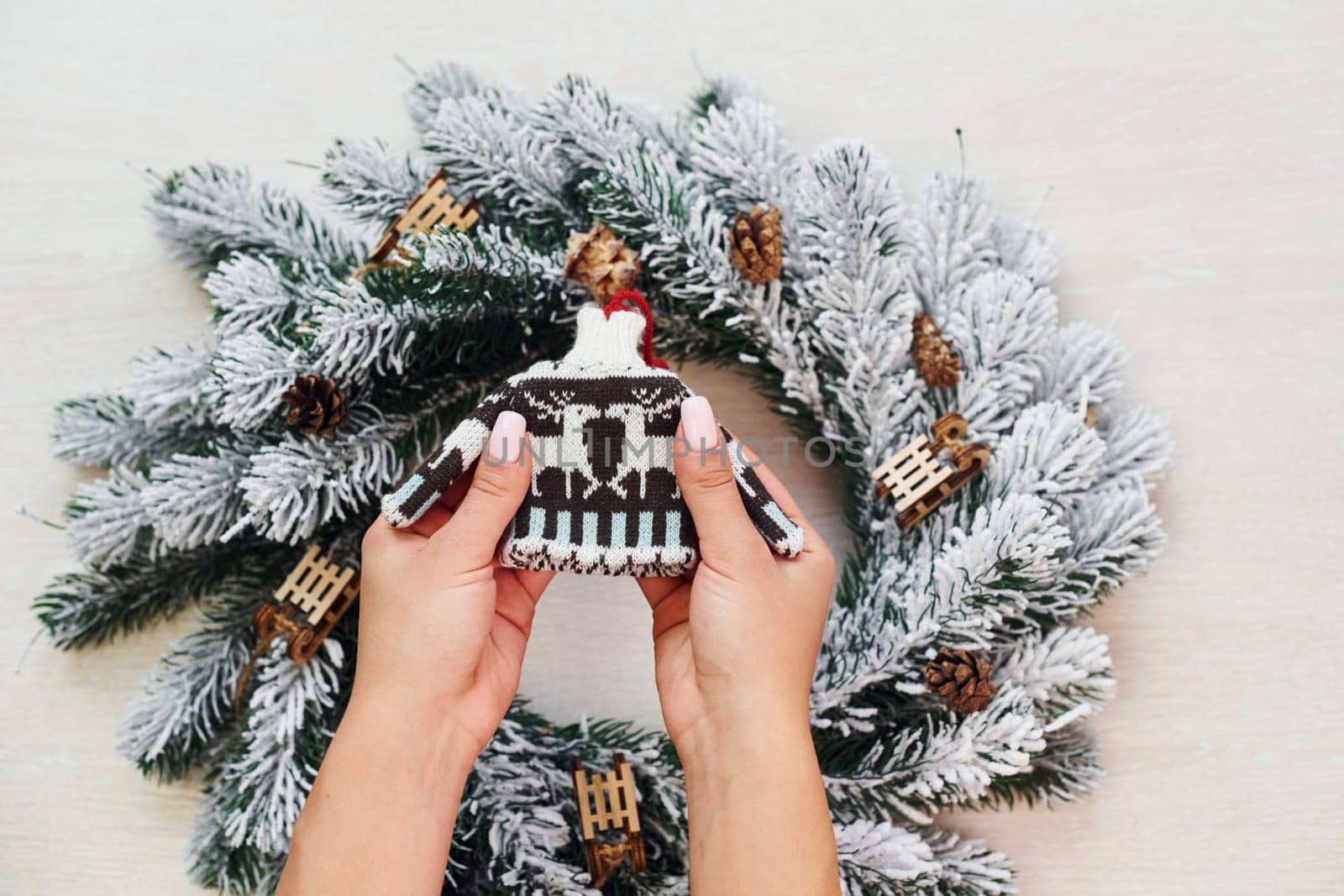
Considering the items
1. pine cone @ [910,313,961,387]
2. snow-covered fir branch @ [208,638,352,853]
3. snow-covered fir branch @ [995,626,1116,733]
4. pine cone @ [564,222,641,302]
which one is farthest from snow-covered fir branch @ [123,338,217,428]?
snow-covered fir branch @ [995,626,1116,733]

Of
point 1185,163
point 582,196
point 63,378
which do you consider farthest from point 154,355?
point 1185,163

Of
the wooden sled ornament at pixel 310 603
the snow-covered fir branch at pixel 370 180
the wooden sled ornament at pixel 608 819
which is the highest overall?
the snow-covered fir branch at pixel 370 180

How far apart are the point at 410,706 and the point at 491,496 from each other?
0.19m

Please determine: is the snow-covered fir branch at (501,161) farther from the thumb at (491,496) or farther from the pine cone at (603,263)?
the thumb at (491,496)

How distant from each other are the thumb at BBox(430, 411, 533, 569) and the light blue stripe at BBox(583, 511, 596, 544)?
0.19ft

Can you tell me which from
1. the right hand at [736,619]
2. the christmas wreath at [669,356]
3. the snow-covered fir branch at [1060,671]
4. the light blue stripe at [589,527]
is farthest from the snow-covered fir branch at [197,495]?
the snow-covered fir branch at [1060,671]

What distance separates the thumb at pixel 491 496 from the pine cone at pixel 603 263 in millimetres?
186

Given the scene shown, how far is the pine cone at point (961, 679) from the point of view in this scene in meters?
0.78

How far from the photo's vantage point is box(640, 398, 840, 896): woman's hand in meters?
0.67

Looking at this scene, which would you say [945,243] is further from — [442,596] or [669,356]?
[442,596]

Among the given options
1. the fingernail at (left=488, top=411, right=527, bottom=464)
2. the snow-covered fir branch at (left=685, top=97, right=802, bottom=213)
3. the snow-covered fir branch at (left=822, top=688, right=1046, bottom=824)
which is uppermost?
the snow-covered fir branch at (left=685, top=97, right=802, bottom=213)

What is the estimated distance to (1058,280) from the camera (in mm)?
967

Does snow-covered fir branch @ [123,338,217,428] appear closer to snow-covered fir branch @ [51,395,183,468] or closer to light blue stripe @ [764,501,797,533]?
snow-covered fir branch @ [51,395,183,468]

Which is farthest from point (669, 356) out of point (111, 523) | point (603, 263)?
point (111, 523)
